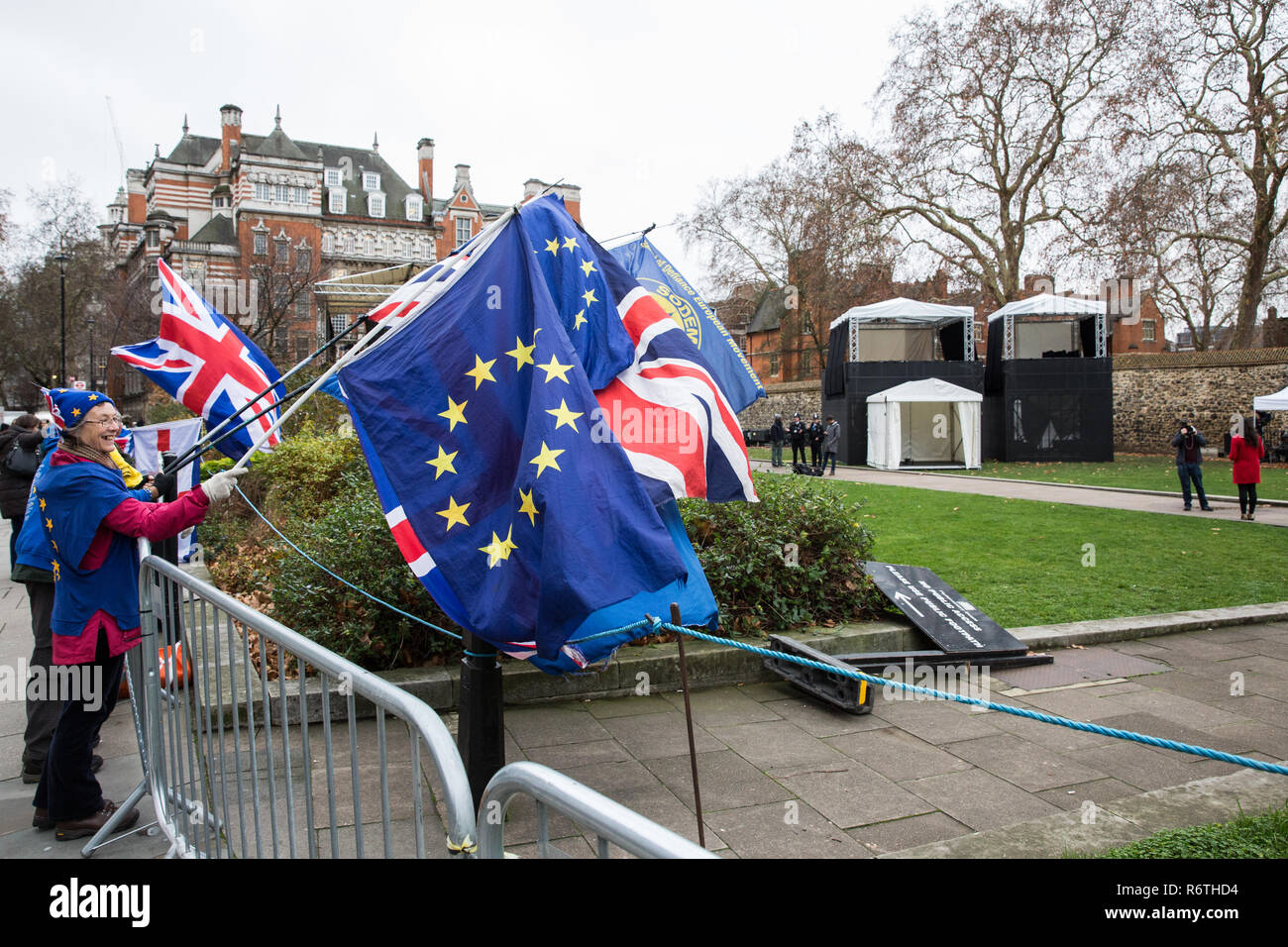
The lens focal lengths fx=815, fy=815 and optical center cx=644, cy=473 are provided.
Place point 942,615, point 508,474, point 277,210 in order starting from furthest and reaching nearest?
point 277,210
point 942,615
point 508,474

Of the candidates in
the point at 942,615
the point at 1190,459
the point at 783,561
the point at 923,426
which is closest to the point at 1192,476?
the point at 1190,459

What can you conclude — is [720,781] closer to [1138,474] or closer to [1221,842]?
[1221,842]

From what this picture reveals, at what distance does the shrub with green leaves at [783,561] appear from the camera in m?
6.46

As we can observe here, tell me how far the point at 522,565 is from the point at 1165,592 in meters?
8.06

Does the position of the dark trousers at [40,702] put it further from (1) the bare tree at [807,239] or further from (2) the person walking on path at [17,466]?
(1) the bare tree at [807,239]

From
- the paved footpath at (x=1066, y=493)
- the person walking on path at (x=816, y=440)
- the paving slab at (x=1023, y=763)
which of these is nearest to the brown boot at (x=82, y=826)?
the paving slab at (x=1023, y=763)

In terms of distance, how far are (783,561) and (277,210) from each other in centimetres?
6322

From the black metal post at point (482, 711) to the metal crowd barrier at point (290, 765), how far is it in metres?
0.28

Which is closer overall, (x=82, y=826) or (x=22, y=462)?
(x=82, y=826)

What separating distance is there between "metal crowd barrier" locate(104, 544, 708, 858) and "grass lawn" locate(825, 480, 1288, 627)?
19.2 feet

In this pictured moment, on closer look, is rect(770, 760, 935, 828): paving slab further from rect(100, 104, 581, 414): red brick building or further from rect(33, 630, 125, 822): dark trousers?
rect(100, 104, 581, 414): red brick building

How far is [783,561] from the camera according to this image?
22.1ft

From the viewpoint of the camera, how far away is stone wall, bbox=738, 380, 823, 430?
42562mm
